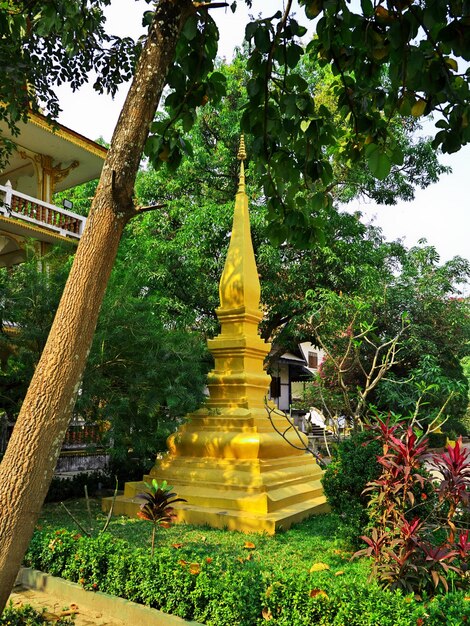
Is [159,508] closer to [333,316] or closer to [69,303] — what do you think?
[69,303]

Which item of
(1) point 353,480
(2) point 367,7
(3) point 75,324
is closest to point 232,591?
(1) point 353,480

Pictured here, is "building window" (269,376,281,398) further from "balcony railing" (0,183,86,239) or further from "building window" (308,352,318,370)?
"balcony railing" (0,183,86,239)

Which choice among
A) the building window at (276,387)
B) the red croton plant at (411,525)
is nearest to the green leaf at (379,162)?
the red croton plant at (411,525)

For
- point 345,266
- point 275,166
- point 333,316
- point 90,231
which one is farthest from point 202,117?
point 90,231

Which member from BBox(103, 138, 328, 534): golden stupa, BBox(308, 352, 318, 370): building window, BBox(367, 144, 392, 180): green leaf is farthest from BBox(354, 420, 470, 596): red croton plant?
BBox(308, 352, 318, 370): building window

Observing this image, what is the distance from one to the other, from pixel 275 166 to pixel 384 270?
12.8 meters

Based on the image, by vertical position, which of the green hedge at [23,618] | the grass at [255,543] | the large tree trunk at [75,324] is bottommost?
the grass at [255,543]

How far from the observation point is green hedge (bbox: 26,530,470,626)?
342 centimetres

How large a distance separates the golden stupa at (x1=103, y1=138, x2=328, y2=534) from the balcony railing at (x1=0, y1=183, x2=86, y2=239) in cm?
646

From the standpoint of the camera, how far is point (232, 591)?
152 inches

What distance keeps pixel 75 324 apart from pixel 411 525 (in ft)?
9.78

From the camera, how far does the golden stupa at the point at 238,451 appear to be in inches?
287

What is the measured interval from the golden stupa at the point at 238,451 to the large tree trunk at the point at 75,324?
4.78 metres

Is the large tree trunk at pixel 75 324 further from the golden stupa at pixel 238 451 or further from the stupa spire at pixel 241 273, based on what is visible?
the stupa spire at pixel 241 273
